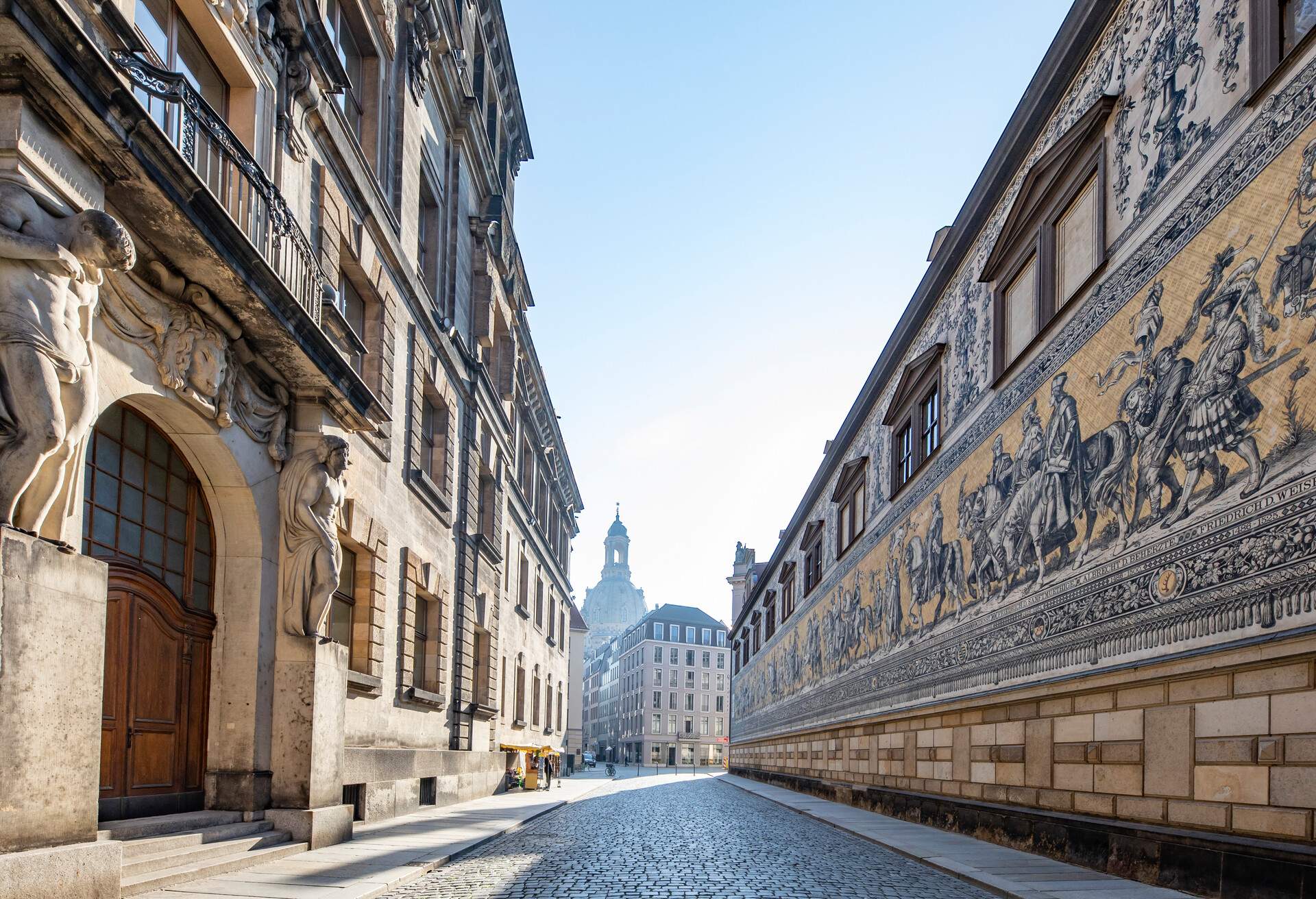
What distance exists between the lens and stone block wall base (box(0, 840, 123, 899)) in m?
6.54

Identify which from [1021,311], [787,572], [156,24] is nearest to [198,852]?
[156,24]

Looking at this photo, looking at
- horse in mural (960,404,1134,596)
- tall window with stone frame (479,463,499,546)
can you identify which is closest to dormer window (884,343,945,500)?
horse in mural (960,404,1134,596)

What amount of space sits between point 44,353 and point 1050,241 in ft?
37.8

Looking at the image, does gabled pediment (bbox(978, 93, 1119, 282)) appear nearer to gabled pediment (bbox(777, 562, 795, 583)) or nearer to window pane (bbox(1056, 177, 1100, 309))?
window pane (bbox(1056, 177, 1100, 309))

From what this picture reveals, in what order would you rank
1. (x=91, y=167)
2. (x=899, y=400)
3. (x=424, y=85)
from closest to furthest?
(x=91, y=167) → (x=424, y=85) → (x=899, y=400)

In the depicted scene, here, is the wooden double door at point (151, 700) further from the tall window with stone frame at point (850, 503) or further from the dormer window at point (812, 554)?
the dormer window at point (812, 554)

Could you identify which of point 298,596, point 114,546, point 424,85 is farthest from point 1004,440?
point 424,85

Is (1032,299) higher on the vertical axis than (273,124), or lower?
lower

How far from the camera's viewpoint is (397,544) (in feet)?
58.3

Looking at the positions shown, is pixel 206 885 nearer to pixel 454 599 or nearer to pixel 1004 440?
pixel 1004 440

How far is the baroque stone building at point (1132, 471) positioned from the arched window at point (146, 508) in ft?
30.6

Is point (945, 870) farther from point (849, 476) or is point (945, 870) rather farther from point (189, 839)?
point (849, 476)

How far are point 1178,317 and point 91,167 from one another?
9.06 metres

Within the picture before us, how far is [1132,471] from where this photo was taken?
34.2 ft
